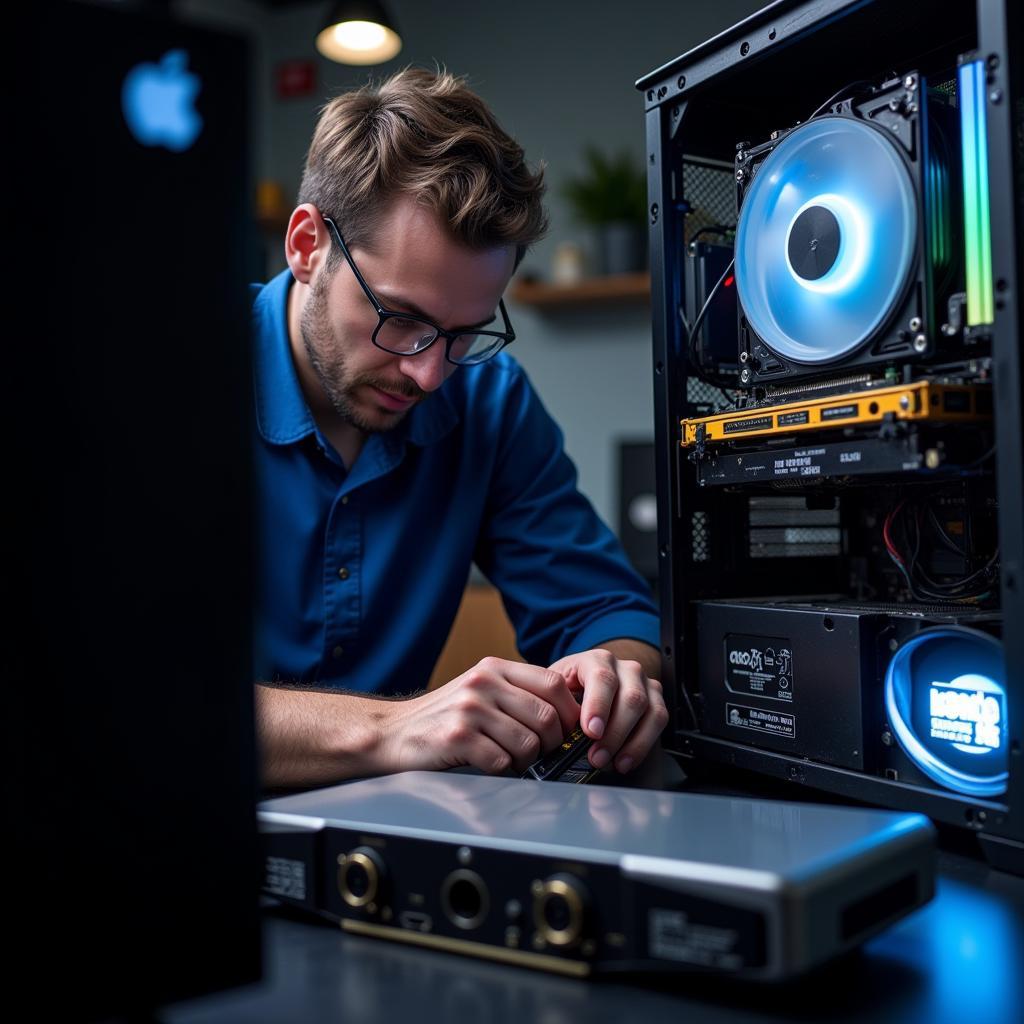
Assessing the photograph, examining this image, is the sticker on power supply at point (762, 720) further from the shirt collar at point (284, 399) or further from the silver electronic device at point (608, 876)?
the shirt collar at point (284, 399)

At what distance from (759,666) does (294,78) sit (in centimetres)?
405

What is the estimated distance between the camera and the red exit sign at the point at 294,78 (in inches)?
166

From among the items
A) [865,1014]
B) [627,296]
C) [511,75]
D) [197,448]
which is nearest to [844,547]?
[865,1014]

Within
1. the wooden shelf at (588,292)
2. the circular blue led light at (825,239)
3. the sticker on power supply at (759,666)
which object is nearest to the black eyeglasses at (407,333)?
the circular blue led light at (825,239)

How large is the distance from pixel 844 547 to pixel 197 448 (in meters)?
0.76

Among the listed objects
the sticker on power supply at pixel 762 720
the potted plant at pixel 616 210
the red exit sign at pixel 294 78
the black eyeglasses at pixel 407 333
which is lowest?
the sticker on power supply at pixel 762 720

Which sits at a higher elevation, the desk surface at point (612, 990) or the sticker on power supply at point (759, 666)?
the sticker on power supply at point (759, 666)

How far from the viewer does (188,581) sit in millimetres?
427

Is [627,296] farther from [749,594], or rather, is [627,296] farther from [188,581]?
[188,581]

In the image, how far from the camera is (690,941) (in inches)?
18.9

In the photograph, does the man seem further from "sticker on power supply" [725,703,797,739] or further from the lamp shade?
the lamp shade

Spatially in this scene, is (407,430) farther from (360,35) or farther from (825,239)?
(360,35)

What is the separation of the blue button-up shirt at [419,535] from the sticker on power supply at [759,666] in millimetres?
311

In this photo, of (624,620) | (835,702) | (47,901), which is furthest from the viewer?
(624,620)
